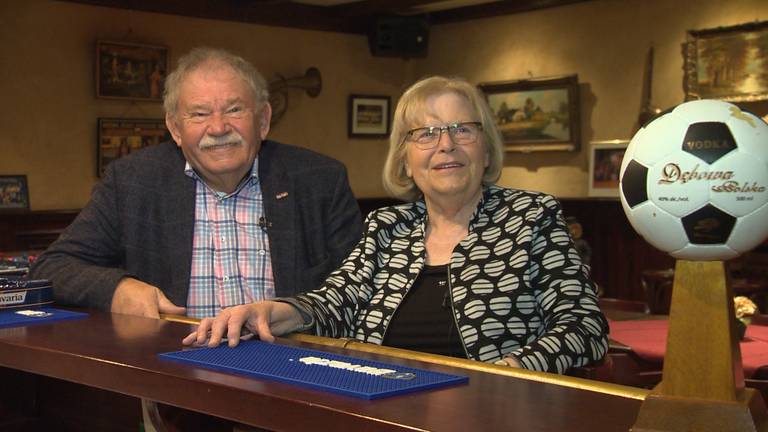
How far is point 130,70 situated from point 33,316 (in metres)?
7.35

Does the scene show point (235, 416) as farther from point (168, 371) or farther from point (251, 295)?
point (251, 295)

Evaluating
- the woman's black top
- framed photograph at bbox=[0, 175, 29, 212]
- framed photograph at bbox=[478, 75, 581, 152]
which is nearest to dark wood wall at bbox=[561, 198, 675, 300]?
framed photograph at bbox=[478, 75, 581, 152]

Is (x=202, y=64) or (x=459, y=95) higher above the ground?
(x=202, y=64)

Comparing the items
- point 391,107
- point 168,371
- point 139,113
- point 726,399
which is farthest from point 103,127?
point 726,399

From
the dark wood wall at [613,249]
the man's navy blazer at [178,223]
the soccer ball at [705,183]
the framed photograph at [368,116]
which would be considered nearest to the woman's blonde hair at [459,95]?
the man's navy blazer at [178,223]

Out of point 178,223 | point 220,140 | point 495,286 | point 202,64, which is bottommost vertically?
point 495,286

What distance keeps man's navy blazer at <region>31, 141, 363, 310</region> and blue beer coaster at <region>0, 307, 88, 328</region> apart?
20.8 inches

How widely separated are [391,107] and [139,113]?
3.47m

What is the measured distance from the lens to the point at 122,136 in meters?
9.86

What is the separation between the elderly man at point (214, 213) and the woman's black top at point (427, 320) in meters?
0.64

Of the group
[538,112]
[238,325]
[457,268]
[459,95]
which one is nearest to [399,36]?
[538,112]

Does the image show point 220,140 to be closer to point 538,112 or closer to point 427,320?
point 427,320

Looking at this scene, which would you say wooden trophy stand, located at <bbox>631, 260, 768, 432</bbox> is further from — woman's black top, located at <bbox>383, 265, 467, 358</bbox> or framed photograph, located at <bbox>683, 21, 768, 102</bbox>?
framed photograph, located at <bbox>683, 21, 768, 102</bbox>

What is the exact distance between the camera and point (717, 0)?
9.32 m
